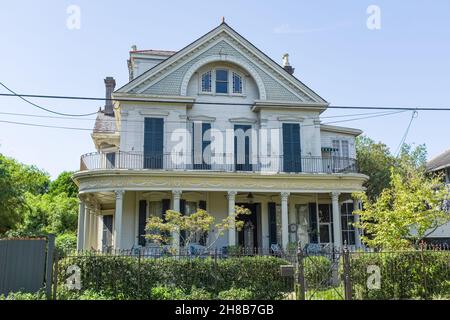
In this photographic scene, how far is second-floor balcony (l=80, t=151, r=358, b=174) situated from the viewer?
67.3 ft

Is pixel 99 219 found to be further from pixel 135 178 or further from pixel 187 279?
pixel 187 279

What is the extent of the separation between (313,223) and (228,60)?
9.54m

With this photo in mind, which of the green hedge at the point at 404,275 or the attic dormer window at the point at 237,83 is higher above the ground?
the attic dormer window at the point at 237,83

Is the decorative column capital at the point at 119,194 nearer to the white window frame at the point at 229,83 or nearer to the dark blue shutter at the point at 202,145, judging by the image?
the dark blue shutter at the point at 202,145

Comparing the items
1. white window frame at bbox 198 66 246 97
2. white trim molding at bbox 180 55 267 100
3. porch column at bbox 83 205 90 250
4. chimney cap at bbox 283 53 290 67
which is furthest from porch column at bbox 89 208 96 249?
chimney cap at bbox 283 53 290 67

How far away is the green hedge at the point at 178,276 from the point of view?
12.1m

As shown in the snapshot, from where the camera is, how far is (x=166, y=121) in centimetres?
2142

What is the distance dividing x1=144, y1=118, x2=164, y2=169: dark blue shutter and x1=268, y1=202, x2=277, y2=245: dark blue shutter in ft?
19.9

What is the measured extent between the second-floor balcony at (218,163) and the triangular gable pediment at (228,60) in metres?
3.16

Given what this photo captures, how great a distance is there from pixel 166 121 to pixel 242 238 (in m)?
7.16

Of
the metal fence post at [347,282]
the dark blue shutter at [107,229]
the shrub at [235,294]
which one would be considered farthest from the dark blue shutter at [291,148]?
the shrub at [235,294]

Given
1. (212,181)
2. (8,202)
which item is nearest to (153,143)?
(212,181)
